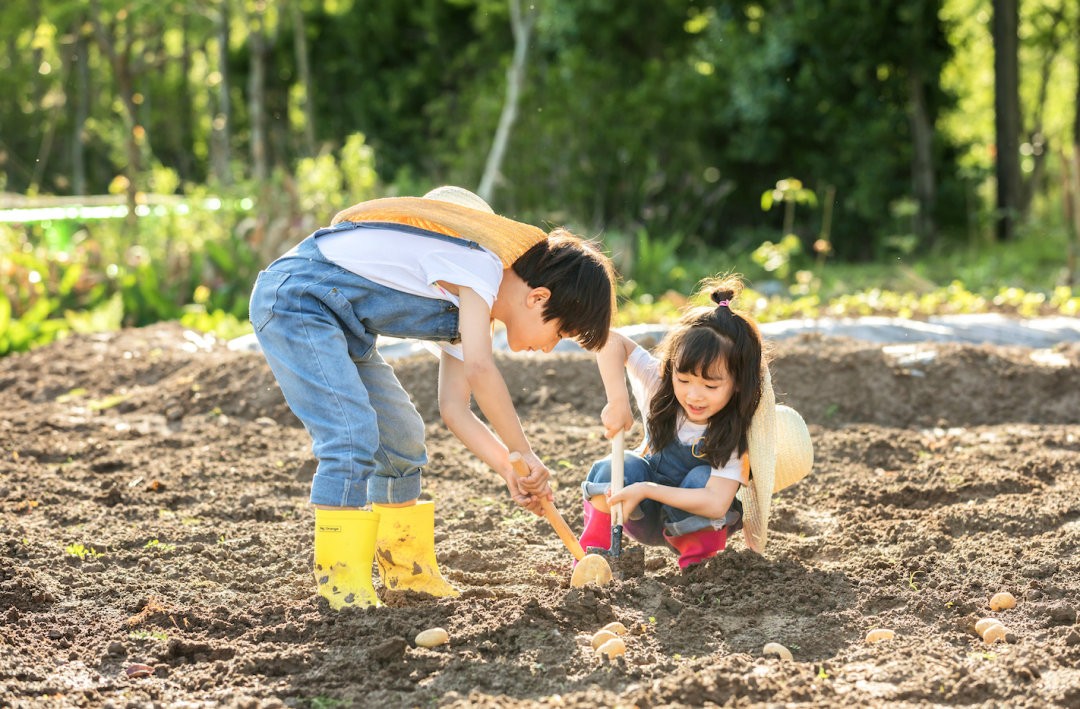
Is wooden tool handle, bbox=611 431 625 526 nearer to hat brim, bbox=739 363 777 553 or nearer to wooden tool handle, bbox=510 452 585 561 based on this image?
wooden tool handle, bbox=510 452 585 561

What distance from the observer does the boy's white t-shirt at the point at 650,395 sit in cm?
303

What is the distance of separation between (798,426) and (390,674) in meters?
1.35

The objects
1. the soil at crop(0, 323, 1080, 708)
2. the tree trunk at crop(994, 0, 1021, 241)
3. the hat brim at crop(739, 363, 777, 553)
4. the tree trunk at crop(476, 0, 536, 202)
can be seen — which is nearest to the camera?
the soil at crop(0, 323, 1080, 708)

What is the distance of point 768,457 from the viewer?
301 centimetres

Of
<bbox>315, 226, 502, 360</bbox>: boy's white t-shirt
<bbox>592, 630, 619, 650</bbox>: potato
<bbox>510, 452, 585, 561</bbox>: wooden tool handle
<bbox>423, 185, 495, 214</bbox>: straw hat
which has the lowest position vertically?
<bbox>592, 630, 619, 650</bbox>: potato

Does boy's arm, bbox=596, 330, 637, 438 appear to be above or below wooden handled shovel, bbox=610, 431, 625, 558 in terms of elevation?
above

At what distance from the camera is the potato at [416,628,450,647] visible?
2.47 metres

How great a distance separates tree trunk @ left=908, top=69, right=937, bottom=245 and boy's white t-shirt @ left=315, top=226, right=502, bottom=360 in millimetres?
9632

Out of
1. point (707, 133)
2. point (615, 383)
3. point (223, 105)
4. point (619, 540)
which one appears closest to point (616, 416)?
point (615, 383)

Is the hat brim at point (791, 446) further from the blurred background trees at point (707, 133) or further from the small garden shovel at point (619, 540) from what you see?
the blurred background trees at point (707, 133)

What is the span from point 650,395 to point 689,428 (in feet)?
0.49

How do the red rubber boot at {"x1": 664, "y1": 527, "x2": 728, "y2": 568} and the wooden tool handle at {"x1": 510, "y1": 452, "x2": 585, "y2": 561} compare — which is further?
the red rubber boot at {"x1": 664, "y1": 527, "x2": 728, "y2": 568}

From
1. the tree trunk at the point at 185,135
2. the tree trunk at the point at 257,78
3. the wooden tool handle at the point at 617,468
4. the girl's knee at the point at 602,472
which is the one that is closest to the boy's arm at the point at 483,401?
the wooden tool handle at the point at 617,468

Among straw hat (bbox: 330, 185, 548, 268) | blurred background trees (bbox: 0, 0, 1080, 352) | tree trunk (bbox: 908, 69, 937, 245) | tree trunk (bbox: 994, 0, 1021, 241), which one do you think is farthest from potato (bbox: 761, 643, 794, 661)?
tree trunk (bbox: 994, 0, 1021, 241)
